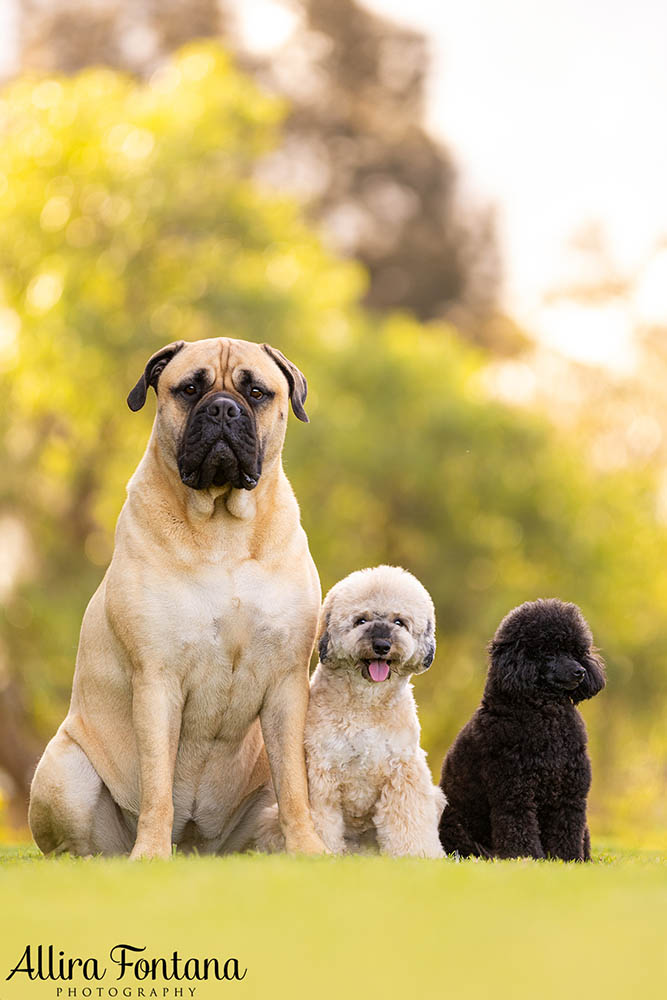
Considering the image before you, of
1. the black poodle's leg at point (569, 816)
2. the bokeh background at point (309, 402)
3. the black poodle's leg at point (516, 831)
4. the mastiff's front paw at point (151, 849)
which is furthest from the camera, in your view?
the bokeh background at point (309, 402)

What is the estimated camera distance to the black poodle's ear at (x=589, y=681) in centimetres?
535

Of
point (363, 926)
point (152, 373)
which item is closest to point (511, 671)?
point (152, 373)

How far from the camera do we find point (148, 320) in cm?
1736

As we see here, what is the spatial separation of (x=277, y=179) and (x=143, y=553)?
16779 millimetres

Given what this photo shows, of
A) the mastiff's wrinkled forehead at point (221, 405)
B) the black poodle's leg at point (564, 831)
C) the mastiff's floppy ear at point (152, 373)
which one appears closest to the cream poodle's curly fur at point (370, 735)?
the black poodle's leg at point (564, 831)

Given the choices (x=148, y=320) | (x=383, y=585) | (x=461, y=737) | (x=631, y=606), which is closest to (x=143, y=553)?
(x=383, y=585)

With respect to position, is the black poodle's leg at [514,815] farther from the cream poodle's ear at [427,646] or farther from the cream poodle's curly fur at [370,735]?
the cream poodle's ear at [427,646]

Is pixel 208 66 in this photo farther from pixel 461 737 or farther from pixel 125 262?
pixel 461 737

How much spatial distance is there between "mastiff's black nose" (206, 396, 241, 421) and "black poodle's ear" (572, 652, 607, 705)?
5.66 feet

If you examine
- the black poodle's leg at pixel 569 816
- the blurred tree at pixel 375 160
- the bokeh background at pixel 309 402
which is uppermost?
the blurred tree at pixel 375 160

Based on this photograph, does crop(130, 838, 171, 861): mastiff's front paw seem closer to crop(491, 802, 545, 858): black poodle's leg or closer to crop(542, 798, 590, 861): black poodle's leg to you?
crop(491, 802, 545, 858): black poodle's leg

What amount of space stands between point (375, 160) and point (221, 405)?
17974 mm

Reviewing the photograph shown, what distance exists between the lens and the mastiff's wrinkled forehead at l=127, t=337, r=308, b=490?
5156mm

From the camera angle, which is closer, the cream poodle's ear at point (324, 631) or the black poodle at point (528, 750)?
the black poodle at point (528, 750)
